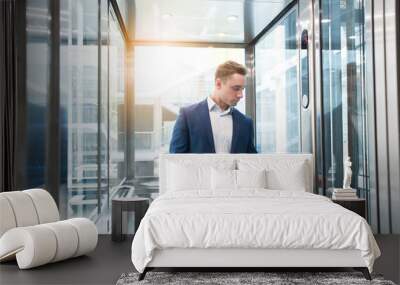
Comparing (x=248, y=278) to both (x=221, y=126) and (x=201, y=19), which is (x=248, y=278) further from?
(x=201, y=19)

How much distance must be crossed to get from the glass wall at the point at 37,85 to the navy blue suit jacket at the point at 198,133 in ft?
5.47

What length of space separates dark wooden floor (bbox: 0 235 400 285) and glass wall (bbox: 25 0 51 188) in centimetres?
86

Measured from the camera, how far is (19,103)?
395 cm

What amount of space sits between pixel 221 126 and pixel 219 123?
0.04m

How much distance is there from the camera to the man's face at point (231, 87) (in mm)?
5353

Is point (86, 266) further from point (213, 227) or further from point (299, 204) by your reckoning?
point (299, 204)

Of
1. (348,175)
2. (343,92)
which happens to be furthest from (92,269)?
(343,92)

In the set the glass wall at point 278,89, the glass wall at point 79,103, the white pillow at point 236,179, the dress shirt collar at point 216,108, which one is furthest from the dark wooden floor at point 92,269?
the glass wall at point 278,89

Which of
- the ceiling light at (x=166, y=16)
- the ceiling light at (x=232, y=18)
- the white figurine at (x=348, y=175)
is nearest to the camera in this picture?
the white figurine at (x=348, y=175)

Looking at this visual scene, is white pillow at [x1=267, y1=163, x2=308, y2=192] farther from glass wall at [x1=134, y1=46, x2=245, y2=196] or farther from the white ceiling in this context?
glass wall at [x1=134, y1=46, x2=245, y2=196]

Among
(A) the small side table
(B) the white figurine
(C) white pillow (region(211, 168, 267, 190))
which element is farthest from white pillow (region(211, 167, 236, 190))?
(B) the white figurine

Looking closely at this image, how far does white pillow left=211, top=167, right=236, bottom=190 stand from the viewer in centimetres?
461

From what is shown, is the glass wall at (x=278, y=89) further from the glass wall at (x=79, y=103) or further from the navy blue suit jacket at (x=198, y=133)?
the glass wall at (x=79, y=103)

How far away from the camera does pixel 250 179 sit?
4613 mm
